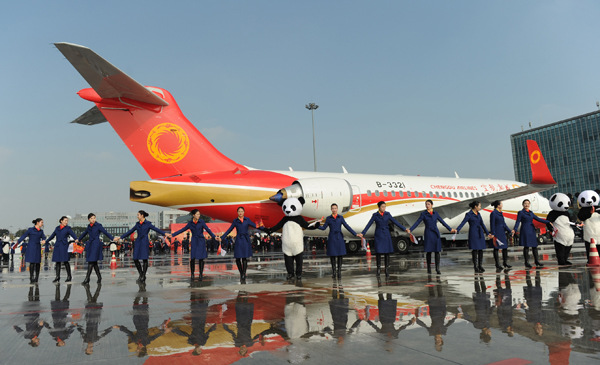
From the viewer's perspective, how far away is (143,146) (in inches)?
593

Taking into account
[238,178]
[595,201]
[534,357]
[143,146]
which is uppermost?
[143,146]

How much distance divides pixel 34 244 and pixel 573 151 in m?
122

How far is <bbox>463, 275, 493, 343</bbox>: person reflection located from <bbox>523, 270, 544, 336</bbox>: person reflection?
44 centimetres

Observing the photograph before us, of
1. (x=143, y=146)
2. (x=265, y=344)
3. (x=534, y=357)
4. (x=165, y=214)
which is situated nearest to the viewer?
(x=534, y=357)

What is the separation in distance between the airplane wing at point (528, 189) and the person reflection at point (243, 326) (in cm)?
1439

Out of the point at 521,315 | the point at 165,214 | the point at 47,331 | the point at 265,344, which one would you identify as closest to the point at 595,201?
the point at 521,315

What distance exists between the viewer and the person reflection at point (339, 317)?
456 cm

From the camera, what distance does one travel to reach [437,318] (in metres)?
5.18

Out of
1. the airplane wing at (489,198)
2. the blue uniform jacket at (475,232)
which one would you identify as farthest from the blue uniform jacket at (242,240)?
the airplane wing at (489,198)

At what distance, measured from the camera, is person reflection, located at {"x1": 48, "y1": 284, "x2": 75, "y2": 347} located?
15.8 ft

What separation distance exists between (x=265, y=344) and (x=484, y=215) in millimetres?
21297

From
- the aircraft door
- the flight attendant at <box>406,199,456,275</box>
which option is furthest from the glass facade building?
the flight attendant at <box>406,199,456,275</box>

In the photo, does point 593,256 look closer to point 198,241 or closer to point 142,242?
point 198,241

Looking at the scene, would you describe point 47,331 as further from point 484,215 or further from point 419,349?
point 484,215
